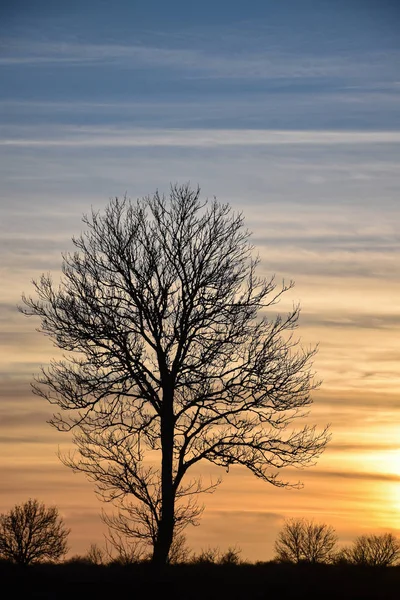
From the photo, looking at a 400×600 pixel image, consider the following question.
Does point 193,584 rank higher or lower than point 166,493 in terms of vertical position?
lower

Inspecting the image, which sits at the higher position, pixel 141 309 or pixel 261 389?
pixel 141 309

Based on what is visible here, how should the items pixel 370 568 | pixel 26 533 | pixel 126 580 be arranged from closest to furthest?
pixel 126 580
pixel 370 568
pixel 26 533

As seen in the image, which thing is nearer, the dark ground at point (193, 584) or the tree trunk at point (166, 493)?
the dark ground at point (193, 584)

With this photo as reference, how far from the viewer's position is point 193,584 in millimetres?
21000

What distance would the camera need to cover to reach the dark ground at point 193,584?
806 inches

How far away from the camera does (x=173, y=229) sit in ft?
84.9

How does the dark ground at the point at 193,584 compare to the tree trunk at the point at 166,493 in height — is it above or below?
below

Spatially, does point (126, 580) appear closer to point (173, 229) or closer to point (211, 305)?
point (211, 305)

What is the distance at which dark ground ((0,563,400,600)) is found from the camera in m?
20.5

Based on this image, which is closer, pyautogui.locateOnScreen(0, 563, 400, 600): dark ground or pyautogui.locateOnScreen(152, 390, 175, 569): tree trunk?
pyautogui.locateOnScreen(0, 563, 400, 600): dark ground

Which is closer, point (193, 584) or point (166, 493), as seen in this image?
point (193, 584)

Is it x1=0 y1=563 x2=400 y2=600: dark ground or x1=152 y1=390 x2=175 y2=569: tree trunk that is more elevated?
x1=152 y1=390 x2=175 y2=569: tree trunk

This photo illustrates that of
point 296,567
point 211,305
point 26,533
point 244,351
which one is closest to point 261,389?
point 244,351

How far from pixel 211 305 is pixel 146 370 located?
2559 millimetres
